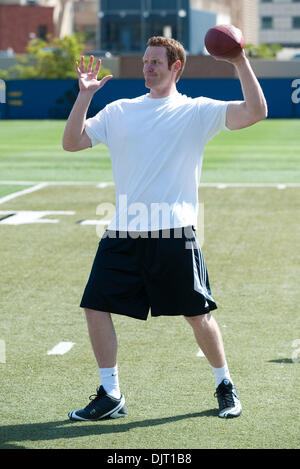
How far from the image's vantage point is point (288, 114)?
48500mm

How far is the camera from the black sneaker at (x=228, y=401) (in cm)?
532

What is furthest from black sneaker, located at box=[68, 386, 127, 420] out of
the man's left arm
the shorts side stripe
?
the man's left arm

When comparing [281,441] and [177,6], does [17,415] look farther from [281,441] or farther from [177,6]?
[177,6]

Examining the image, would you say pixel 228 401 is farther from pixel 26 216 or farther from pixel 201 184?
pixel 201 184

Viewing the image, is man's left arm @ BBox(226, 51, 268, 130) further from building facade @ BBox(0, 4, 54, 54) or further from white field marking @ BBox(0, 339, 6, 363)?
building facade @ BBox(0, 4, 54, 54)

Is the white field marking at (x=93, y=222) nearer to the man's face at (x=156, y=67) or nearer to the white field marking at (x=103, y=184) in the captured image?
the white field marking at (x=103, y=184)

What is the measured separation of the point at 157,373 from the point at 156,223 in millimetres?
1384

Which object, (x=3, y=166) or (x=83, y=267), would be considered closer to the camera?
(x=83, y=267)

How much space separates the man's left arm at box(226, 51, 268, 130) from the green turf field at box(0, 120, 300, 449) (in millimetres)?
1646

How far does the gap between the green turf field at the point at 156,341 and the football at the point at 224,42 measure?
2009 millimetres

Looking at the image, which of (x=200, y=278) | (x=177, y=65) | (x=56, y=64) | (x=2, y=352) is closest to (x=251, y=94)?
(x=177, y=65)

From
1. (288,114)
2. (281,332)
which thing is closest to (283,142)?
(288,114)

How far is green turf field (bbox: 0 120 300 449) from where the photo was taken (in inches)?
202

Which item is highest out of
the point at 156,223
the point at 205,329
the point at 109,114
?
the point at 109,114
